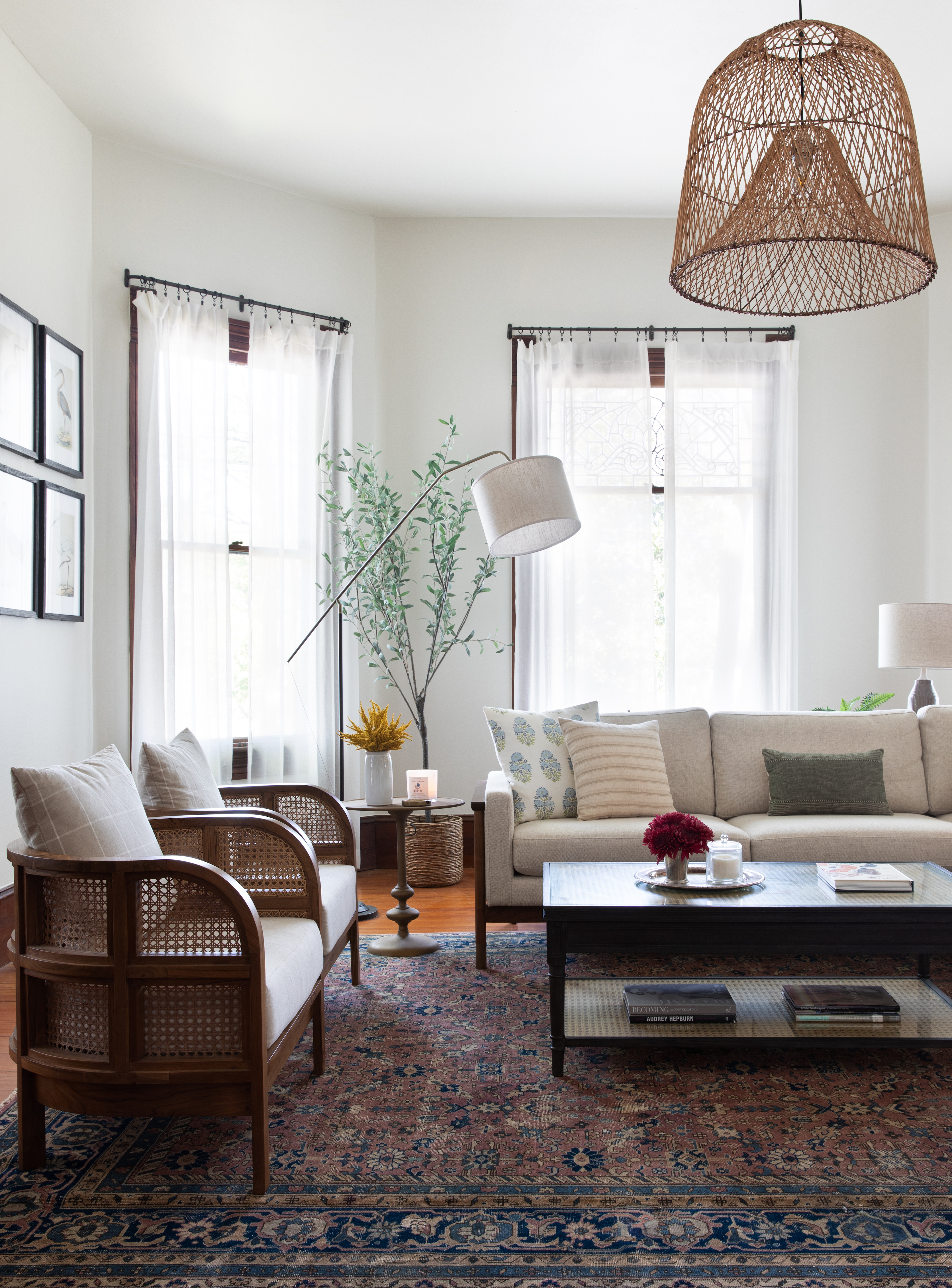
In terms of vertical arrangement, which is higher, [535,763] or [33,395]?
[33,395]

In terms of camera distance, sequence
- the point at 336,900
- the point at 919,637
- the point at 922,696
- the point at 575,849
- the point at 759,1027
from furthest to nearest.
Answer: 1. the point at 922,696
2. the point at 919,637
3. the point at 575,849
4. the point at 336,900
5. the point at 759,1027

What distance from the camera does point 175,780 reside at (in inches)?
101

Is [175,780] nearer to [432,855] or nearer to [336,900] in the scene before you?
[336,900]

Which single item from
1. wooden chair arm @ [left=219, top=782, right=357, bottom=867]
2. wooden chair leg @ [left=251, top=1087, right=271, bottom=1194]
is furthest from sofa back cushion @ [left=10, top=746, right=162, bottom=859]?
wooden chair arm @ [left=219, top=782, right=357, bottom=867]

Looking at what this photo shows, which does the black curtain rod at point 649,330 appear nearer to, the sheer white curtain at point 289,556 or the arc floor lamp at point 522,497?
the sheer white curtain at point 289,556

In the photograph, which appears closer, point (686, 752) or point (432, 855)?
point (686, 752)

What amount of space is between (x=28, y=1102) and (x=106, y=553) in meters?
2.77

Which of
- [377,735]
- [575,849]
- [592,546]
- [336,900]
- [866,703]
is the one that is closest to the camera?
[336,900]

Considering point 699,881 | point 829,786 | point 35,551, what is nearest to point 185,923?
point 699,881

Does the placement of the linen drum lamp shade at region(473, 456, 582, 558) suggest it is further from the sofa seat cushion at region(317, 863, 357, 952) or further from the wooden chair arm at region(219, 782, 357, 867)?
the sofa seat cushion at region(317, 863, 357, 952)

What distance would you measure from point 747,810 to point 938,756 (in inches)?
31.3

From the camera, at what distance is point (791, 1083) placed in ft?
7.64

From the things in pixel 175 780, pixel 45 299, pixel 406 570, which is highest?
pixel 45 299

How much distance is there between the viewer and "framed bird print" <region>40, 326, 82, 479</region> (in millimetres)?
3701
